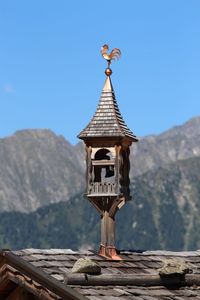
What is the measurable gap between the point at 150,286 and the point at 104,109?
4.29 metres

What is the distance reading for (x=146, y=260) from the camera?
1733 centimetres

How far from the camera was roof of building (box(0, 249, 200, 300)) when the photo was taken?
13680mm

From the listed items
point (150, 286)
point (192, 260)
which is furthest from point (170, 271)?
point (192, 260)

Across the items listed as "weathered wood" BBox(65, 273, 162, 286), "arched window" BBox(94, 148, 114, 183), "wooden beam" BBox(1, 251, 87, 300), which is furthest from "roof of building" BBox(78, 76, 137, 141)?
"wooden beam" BBox(1, 251, 87, 300)

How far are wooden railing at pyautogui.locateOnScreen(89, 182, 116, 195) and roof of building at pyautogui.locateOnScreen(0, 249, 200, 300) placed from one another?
5.39 feet

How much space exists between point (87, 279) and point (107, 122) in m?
4.77

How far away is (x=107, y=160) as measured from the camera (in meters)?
18.9

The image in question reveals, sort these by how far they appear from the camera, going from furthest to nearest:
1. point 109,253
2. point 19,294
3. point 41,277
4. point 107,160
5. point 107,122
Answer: point 107,160, point 107,122, point 109,253, point 19,294, point 41,277

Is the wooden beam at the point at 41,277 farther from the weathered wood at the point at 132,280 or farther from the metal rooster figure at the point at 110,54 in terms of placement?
the metal rooster figure at the point at 110,54

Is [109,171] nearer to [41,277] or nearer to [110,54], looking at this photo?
[110,54]

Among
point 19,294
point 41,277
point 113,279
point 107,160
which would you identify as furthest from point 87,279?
point 107,160

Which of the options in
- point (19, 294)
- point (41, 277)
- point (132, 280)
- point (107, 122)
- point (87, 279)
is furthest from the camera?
point (107, 122)

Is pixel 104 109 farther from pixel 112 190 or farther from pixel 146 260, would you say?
pixel 146 260

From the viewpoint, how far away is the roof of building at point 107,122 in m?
18.5
